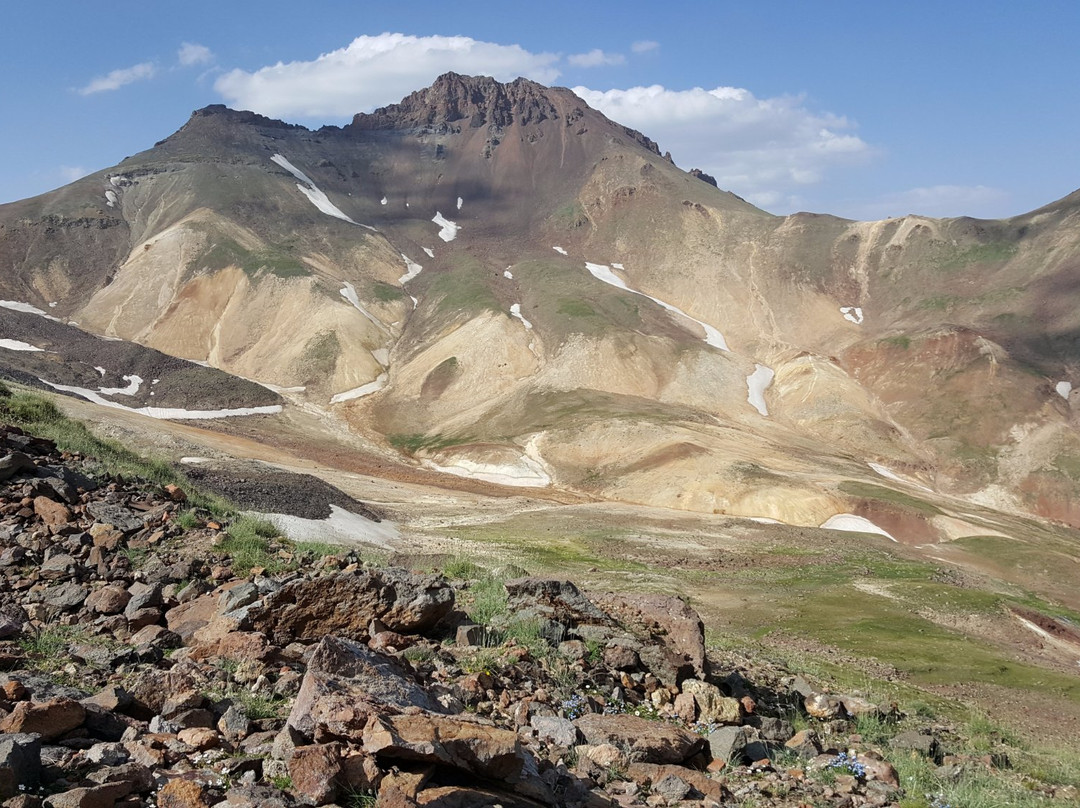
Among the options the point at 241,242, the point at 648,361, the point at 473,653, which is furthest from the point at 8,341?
the point at 473,653

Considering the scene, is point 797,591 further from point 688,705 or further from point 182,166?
point 182,166

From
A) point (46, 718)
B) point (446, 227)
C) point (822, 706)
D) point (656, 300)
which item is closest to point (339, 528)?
point (822, 706)

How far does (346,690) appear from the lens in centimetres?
732

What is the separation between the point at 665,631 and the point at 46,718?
954 centimetres

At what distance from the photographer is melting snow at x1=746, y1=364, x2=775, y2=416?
102 m

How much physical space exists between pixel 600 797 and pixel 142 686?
438cm

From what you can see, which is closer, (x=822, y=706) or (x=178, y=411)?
(x=822, y=706)

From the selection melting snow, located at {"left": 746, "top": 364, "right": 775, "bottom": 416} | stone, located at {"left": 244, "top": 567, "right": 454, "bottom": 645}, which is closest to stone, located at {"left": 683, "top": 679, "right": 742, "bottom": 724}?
stone, located at {"left": 244, "top": 567, "right": 454, "bottom": 645}

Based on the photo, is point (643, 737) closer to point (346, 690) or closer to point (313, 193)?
point (346, 690)

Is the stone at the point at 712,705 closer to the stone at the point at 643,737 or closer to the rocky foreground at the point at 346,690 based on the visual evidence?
the rocky foreground at the point at 346,690

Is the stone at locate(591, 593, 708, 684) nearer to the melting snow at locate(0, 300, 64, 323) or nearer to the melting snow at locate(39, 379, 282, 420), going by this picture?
the melting snow at locate(39, 379, 282, 420)

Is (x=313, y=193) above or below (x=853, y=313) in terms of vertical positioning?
above

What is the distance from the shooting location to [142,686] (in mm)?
7910

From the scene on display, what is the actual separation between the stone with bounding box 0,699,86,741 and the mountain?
64.8 m
